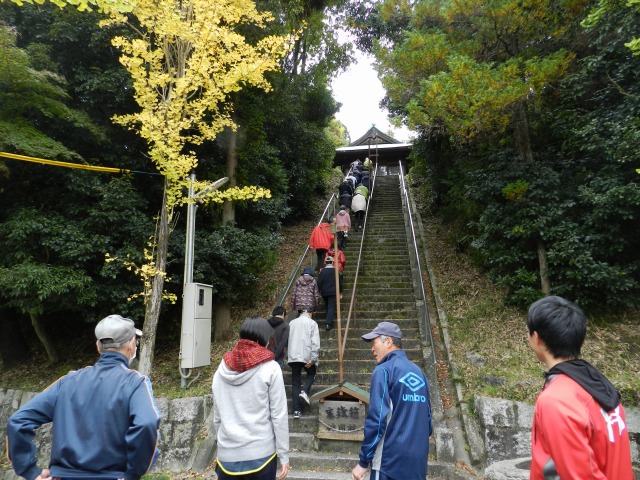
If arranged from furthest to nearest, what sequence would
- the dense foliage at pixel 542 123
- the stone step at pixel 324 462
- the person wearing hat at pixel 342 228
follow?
the person wearing hat at pixel 342 228, the dense foliage at pixel 542 123, the stone step at pixel 324 462

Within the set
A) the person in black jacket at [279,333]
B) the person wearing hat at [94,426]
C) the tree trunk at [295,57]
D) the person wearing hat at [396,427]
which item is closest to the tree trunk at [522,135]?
the person in black jacket at [279,333]

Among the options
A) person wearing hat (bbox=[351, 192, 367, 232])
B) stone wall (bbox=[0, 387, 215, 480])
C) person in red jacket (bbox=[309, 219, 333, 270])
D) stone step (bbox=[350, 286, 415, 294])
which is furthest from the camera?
person wearing hat (bbox=[351, 192, 367, 232])

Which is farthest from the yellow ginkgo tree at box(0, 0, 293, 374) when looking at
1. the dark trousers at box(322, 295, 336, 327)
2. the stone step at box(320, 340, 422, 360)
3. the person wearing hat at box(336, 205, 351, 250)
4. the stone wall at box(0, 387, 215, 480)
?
the person wearing hat at box(336, 205, 351, 250)

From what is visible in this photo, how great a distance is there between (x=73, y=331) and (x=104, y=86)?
5776mm

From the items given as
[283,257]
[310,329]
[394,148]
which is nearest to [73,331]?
[283,257]

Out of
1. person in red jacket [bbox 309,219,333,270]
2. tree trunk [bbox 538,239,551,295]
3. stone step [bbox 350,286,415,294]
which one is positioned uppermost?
person in red jacket [bbox 309,219,333,270]

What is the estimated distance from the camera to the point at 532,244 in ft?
23.9

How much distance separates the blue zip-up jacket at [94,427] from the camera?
195 centimetres

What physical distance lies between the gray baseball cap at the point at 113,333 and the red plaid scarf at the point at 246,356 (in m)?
0.75

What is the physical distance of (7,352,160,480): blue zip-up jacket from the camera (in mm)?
1950

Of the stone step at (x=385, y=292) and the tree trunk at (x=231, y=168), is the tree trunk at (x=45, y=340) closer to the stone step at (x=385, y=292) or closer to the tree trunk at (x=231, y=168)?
the tree trunk at (x=231, y=168)

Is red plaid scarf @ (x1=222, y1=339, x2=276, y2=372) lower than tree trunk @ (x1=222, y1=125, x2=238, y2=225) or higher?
lower

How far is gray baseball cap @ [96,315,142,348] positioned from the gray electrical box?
13.8ft

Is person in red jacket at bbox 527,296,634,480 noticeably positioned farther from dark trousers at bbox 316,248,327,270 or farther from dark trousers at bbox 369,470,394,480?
dark trousers at bbox 316,248,327,270
